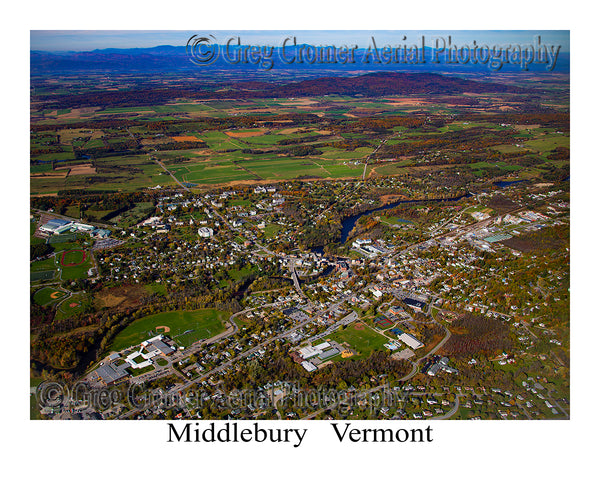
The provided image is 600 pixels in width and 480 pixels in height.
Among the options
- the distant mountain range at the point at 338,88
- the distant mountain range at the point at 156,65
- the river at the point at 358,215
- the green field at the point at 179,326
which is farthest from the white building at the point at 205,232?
the distant mountain range at the point at 156,65

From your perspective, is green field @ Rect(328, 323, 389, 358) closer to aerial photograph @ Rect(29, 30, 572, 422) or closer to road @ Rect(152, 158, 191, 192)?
aerial photograph @ Rect(29, 30, 572, 422)

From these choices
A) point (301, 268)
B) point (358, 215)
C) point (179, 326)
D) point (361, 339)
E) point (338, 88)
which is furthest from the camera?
point (338, 88)

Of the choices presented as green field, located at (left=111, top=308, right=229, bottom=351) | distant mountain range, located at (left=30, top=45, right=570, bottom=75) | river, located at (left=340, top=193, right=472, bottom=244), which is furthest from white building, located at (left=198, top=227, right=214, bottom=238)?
distant mountain range, located at (left=30, top=45, right=570, bottom=75)

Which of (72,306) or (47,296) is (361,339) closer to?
(72,306)

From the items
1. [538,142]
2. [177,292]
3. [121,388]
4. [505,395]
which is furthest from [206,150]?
[505,395]

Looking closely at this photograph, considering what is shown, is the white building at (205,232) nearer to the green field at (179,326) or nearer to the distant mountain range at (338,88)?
the green field at (179,326)

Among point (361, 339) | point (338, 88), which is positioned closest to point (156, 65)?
point (338, 88)
